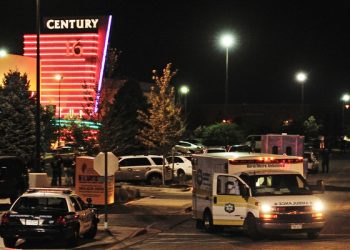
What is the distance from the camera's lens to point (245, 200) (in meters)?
17.6

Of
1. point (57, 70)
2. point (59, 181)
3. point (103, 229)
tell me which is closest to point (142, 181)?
point (59, 181)

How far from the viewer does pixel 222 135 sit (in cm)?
6269

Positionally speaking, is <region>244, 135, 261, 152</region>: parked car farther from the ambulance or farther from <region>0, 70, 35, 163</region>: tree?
the ambulance

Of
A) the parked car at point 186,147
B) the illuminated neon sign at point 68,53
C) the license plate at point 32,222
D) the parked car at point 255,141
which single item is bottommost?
the license plate at point 32,222

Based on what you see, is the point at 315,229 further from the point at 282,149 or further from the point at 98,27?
the point at 98,27

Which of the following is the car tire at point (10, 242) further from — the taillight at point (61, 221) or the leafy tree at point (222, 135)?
the leafy tree at point (222, 135)

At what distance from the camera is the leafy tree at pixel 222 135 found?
6256cm

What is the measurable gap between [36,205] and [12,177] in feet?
29.8

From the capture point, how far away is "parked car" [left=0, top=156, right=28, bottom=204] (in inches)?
963

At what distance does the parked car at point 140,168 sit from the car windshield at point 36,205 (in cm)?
2193

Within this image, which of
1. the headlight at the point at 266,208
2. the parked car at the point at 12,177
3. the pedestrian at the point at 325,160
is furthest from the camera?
the pedestrian at the point at 325,160

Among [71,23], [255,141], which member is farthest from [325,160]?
[71,23]

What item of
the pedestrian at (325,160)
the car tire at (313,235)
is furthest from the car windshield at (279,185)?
the pedestrian at (325,160)

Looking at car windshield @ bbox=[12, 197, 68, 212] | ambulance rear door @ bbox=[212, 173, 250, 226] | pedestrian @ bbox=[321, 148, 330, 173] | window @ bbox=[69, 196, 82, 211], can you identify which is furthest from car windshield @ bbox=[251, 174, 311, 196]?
pedestrian @ bbox=[321, 148, 330, 173]
